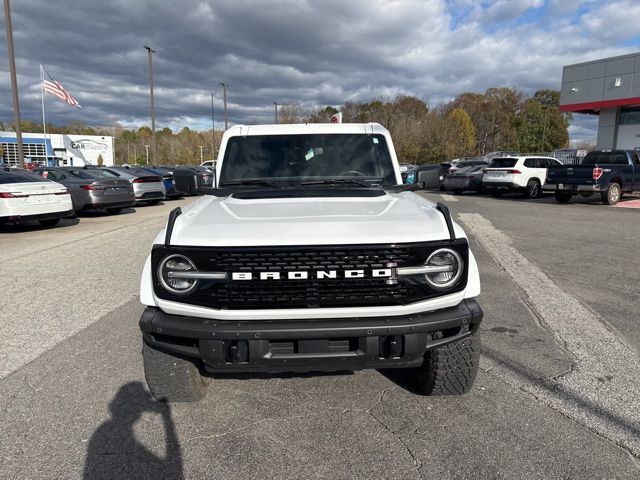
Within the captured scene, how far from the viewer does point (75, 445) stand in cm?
270

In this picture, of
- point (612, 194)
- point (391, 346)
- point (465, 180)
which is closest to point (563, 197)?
point (612, 194)

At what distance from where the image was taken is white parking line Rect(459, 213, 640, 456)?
9.50ft

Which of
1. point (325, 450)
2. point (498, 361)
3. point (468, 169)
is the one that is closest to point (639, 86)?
point (468, 169)

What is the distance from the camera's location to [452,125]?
59.8m

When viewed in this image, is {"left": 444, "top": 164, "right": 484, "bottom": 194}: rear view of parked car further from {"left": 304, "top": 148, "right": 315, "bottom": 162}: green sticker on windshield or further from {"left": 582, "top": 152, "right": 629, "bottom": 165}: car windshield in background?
{"left": 304, "top": 148, "right": 315, "bottom": 162}: green sticker on windshield

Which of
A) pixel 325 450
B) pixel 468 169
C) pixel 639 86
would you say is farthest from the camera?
pixel 639 86

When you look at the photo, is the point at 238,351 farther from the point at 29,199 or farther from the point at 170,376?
the point at 29,199

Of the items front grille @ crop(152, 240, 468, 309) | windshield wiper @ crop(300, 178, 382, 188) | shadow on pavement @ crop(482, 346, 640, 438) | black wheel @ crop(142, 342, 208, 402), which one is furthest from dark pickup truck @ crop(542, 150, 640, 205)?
black wheel @ crop(142, 342, 208, 402)

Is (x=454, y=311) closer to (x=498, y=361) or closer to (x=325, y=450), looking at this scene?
(x=325, y=450)

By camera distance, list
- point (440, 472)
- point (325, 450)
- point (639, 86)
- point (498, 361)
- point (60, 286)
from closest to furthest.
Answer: point (440, 472) → point (325, 450) → point (498, 361) → point (60, 286) → point (639, 86)

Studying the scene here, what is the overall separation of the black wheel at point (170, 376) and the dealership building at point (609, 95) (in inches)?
1226

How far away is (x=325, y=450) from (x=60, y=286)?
196 inches

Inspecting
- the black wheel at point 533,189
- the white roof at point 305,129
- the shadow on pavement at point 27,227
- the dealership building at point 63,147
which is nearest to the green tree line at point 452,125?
the dealership building at point 63,147

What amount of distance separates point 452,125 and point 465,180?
130 ft
